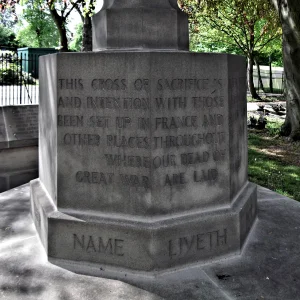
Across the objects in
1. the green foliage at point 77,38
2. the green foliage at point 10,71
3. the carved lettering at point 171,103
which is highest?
the green foliage at point 77,38

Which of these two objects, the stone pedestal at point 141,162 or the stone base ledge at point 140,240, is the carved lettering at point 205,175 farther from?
the stone base ledge at point 140,240

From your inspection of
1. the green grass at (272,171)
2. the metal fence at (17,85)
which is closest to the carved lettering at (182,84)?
the green grass at (272,171)

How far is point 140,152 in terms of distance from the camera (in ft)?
12.8

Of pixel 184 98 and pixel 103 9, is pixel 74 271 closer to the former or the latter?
pixel 184 98

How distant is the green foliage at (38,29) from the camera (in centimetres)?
5172

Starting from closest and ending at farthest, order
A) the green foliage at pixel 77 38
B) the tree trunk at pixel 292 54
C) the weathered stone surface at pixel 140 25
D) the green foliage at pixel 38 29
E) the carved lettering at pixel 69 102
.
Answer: the carved lettering at pixel 69 102, the weathered stone surface at pixel 140 25, the tree trunk at pixel 292 54, the green foliage at pixel 38 29, the green foliage at pixel 77 38

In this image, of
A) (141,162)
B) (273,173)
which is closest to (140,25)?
(141,162)

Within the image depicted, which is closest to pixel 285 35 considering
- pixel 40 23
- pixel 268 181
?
pixel 268 181

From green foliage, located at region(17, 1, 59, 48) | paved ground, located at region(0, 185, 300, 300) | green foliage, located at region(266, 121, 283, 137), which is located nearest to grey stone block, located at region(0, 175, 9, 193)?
paved ground, located at region(0, 185, 300, 300)

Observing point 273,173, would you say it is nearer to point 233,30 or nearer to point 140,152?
point 140,152

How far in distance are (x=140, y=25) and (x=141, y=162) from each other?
1.41 meters

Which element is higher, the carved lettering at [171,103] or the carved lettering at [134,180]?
the carved lettering at [171,103]

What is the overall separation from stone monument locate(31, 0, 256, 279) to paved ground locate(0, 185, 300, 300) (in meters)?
0.17

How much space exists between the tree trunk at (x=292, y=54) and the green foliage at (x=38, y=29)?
41.0 m
